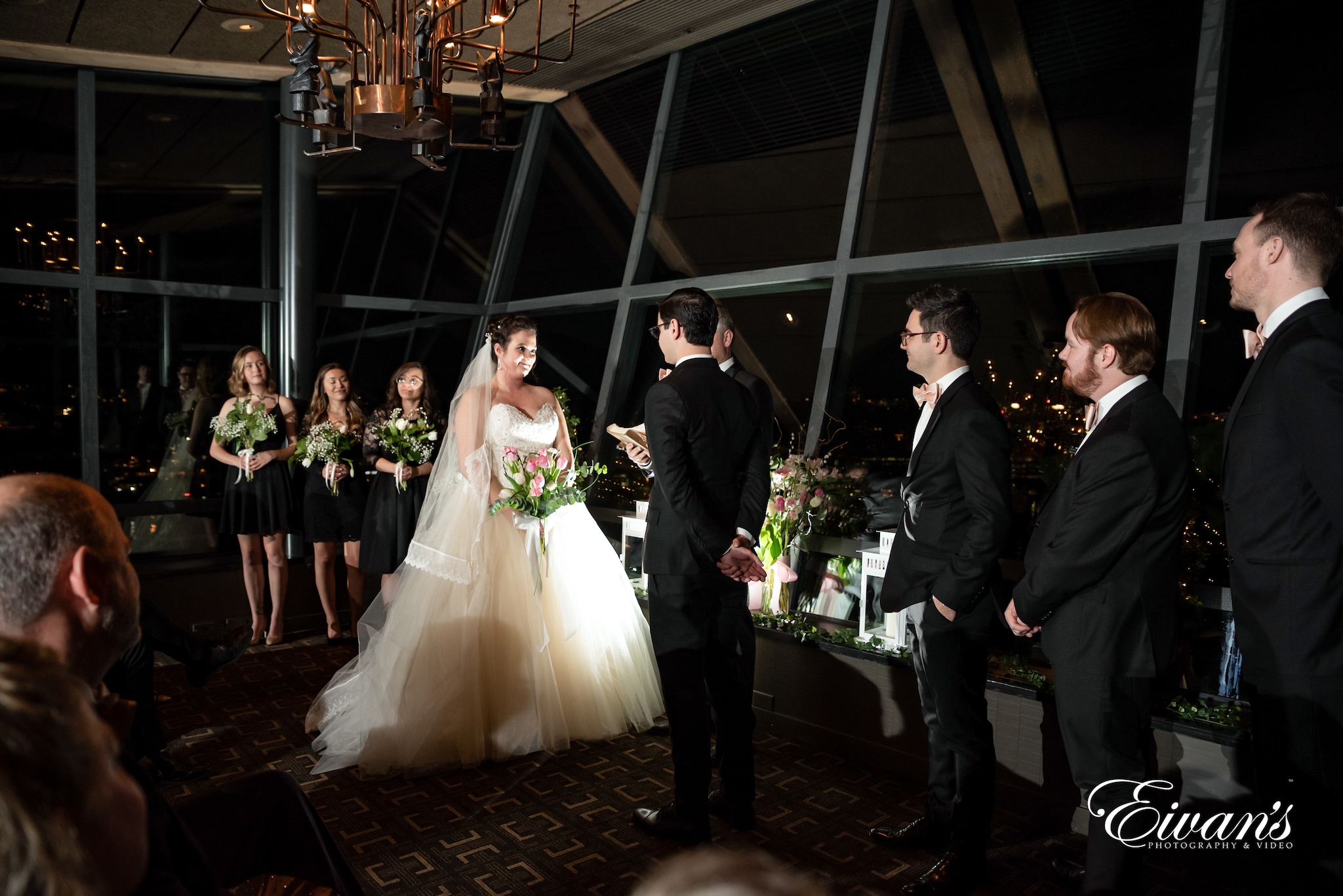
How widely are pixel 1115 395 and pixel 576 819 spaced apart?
232 centimetres

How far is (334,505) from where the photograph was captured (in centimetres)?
543

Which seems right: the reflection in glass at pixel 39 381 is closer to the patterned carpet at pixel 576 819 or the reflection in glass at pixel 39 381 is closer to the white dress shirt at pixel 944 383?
the patterned carpet at pixel 576 819

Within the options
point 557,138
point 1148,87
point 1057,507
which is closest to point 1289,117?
point 1148,87

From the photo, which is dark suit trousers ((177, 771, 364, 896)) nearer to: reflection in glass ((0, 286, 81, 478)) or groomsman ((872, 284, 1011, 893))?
groomsman ((872, 284, 1011, 893))

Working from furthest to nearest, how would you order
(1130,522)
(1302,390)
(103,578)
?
(1130,522) < (1302,390) < (103,578)

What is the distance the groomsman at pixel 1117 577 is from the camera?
2307 millimetres

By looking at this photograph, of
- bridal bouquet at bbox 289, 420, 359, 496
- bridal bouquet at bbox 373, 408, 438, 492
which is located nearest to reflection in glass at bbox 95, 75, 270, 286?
bridal bouquet at bbox 289, 420, 359, 496

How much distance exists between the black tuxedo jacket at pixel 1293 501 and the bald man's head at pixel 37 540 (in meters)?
2.46

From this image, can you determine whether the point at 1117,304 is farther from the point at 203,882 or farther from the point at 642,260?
the point at 642,260

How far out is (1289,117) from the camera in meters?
3.47

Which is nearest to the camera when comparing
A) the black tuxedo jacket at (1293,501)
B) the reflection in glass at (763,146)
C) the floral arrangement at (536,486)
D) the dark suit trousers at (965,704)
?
the black tuxedo jacket at (1293,501)

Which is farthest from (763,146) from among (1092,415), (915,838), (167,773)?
(167,773)

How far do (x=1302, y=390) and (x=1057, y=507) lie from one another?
663 mm

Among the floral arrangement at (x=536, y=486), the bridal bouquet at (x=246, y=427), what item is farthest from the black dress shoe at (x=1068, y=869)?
the bridal bouquet at (x=246, y=427)
